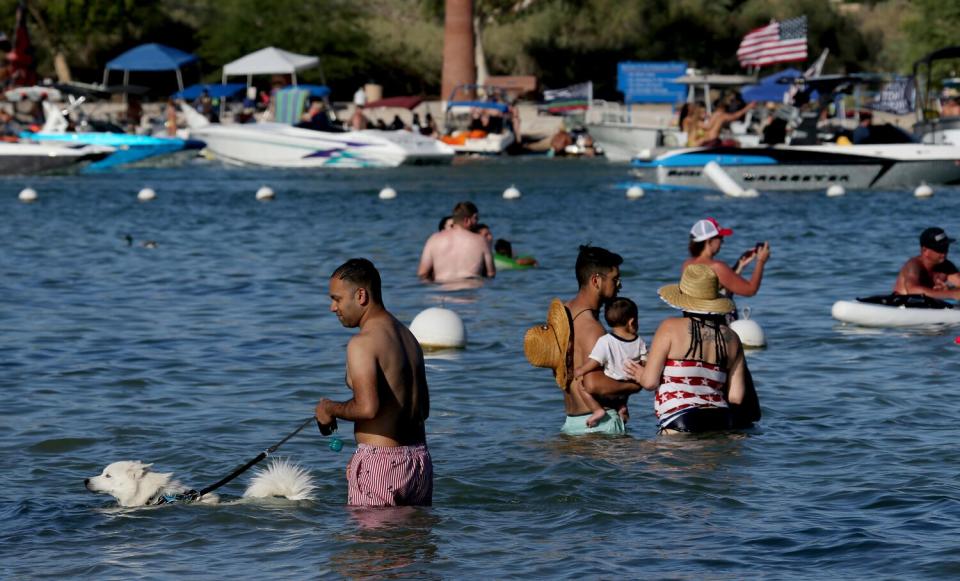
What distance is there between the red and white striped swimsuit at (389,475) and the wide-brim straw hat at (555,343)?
177 cm

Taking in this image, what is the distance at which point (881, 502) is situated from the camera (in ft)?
28.5

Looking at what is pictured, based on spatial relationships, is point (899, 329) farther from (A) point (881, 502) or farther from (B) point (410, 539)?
(B) point (410, 539)

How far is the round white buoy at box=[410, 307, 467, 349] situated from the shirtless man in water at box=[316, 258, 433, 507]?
6.46 meters

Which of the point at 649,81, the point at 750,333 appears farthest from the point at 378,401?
the point at 649,81

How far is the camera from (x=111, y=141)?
4094 cm

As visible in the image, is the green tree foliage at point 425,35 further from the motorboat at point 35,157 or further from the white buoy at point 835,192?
the white buoy at point 835,192

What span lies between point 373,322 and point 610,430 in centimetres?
278

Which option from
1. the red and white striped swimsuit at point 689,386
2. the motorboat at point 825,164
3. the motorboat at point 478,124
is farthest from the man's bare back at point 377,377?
the motorboat at point 478,124

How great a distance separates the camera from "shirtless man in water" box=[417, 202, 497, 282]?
17.2 m

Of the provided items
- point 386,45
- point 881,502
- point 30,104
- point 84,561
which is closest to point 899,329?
point 881,502

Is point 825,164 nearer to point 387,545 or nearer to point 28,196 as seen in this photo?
point 28,196

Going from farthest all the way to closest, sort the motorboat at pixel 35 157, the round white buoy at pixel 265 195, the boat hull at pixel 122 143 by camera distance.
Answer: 1. the boat hull at pixel 122 143
2. the motorboat at pixel 35 157
3. the round white buoy at pixel 265 195

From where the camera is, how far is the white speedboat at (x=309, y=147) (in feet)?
140

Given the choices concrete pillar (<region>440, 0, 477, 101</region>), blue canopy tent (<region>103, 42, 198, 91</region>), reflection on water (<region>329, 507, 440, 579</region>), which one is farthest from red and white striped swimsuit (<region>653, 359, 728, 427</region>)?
blue canopy tent (<region>103, 42, 198, 91</region>)
